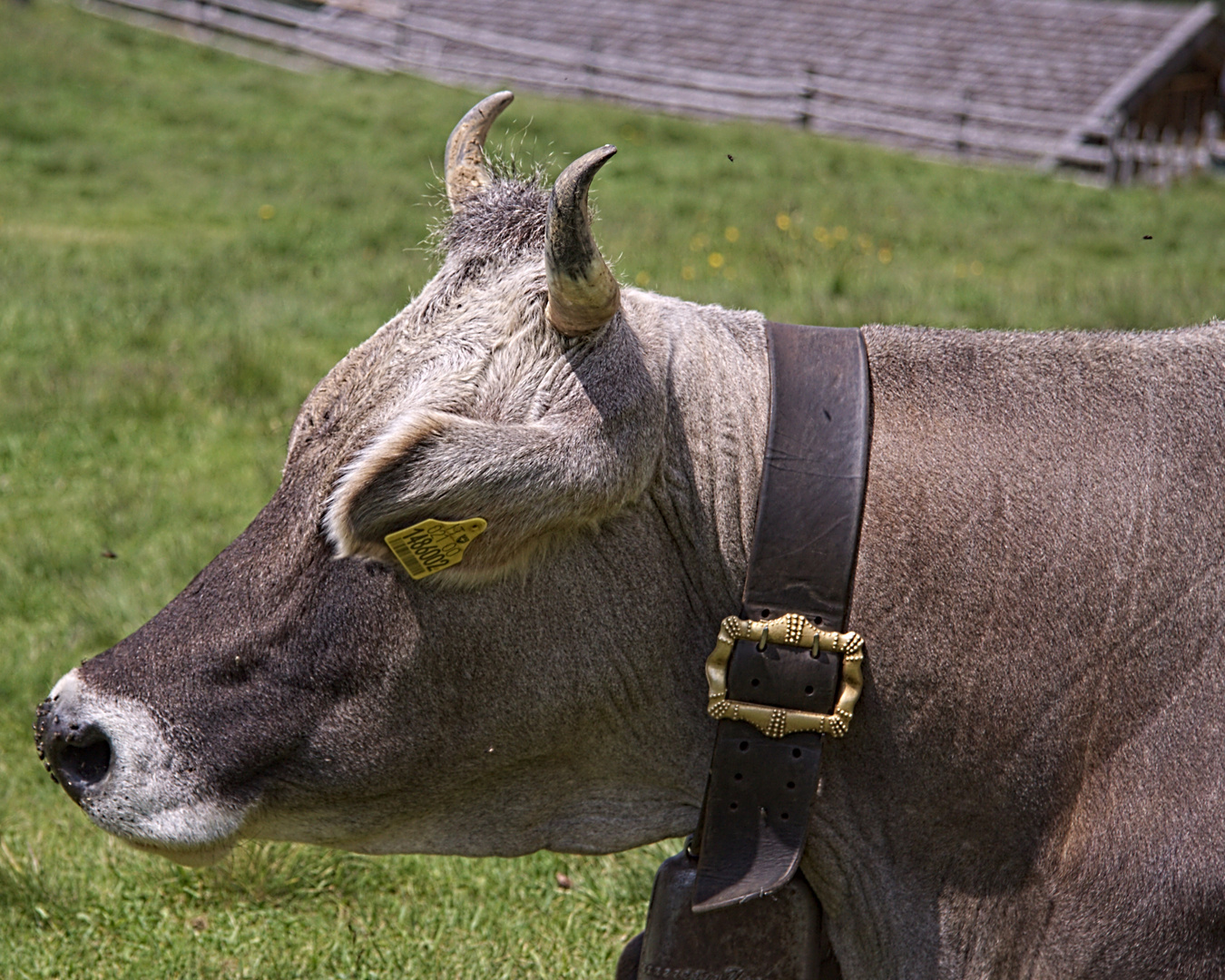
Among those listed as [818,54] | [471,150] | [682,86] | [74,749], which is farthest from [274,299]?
[818,54]

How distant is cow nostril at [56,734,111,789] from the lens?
216 centimetres

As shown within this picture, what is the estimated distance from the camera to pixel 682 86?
24031 millimetres

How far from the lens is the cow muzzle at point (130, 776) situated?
84.1 inches

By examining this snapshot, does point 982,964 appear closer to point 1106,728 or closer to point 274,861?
point 1106,728

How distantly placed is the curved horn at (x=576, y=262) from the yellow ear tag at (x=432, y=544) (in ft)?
1.17

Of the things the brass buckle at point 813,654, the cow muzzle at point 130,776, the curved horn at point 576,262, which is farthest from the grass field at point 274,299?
the cow muzzle at point 130,776

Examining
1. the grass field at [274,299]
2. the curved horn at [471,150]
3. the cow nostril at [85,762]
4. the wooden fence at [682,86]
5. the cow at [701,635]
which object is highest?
the curved horn at [471,150]

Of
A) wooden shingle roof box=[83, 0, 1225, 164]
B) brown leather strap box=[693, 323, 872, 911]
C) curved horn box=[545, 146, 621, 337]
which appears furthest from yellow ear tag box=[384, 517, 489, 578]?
wooden shingle roof box=[83, 0, 1225, 164]

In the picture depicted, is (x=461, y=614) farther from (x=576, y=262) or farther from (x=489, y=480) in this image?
(x=576, y=262)

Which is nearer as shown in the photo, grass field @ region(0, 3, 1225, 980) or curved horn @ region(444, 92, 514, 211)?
curved horn @ region(444, 92, 514, 211)

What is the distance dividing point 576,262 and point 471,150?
760mm

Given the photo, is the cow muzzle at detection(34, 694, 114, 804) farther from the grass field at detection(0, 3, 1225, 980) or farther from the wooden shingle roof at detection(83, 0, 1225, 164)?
the wooden shingle roof at detection(83, 0, 1225, 164)

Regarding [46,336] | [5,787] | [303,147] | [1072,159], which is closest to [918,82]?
[1072,159]

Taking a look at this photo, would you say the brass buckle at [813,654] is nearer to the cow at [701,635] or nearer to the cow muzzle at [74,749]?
the cow at [701,635]
